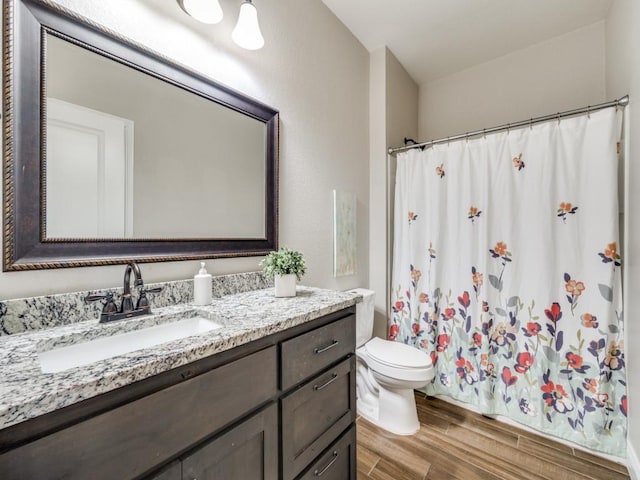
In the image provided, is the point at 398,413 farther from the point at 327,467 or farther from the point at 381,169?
the point at 381,169

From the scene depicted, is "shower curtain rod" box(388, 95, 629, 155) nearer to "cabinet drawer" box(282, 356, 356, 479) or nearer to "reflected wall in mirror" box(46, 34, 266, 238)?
"reflected wall in mirror" box(46, 34, 266, 238)

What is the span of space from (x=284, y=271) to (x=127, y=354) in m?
0.71

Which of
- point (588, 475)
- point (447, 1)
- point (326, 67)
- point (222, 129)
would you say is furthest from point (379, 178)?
point (588, 475)

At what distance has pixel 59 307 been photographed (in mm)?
849

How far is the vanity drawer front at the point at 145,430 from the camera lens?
1.58 feet

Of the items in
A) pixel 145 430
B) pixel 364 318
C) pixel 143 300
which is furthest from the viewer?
pixel 364 318

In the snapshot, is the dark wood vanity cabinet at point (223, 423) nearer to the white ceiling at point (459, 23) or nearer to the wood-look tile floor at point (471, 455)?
the wood-look tile floor at point (471, 455)

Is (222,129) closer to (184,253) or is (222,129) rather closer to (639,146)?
(184,253)

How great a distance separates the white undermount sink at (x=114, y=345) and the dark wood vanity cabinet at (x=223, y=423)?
0.86ft

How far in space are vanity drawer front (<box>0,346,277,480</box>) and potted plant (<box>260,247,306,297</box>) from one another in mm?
434

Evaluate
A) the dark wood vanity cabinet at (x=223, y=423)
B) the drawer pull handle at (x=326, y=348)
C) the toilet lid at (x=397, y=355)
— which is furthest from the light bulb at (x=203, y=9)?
the toilet lid at (x=397, y=355)

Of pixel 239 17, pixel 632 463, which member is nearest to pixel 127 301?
pixel 239 17

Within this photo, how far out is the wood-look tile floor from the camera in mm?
1447

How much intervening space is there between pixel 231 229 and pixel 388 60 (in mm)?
1976
